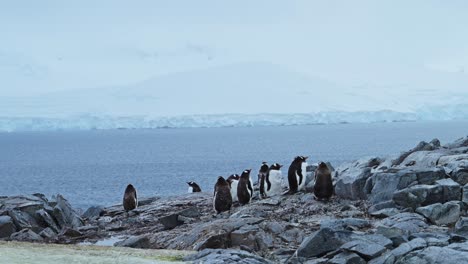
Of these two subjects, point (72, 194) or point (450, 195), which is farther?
point (72, 194)

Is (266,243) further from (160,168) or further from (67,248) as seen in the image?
(160,168)

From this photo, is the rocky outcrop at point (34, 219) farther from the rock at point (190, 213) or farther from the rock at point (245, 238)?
the rock at point (245, 238)

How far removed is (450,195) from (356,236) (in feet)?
16.3

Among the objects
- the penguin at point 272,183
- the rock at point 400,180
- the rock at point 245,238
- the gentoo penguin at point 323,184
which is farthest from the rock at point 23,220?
the rock at point 400,180

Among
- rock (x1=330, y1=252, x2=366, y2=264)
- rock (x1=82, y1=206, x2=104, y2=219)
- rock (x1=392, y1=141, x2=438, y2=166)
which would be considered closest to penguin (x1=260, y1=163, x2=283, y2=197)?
rock (x1=392, y1=141, x2=438, y2=166)

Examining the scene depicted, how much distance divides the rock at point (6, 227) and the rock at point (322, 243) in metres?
10.7

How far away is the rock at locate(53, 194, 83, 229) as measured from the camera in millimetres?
24688

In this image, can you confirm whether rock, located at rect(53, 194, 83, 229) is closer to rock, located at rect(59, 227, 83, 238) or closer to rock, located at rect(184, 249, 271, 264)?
rock, located at rect(59, 227, 83, 238)

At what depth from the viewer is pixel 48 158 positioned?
378ft

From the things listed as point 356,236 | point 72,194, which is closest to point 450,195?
point 356,236

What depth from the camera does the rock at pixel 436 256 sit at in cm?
1205

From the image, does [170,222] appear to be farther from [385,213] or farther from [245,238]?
[385,213]

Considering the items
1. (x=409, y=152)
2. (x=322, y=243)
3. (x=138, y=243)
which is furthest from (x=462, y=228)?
(x=409, y=152)

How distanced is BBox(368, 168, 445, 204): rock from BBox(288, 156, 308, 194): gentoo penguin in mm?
4594
